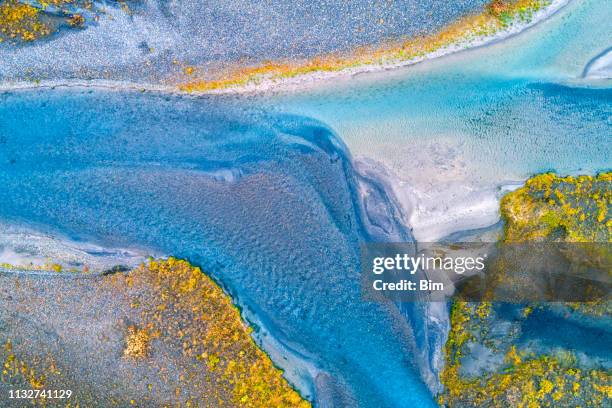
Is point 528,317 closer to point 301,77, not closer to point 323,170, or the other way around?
point 323,170

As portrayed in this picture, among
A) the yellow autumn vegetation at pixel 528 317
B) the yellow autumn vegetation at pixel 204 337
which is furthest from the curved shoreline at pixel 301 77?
the yellow autumn vegetation at pixel 204 337

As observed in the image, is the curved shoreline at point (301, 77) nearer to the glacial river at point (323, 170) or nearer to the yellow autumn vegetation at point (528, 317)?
the glacial river at point (323, 170)

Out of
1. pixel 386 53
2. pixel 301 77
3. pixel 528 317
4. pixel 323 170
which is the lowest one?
pixel 528 317

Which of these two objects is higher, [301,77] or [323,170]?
[301,77]

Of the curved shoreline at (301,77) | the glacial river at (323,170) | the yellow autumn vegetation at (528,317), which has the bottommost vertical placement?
the yellow autumn vegetation at (528,317)

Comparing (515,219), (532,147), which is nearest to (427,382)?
(515,219)

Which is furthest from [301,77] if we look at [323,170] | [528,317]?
[528,317]

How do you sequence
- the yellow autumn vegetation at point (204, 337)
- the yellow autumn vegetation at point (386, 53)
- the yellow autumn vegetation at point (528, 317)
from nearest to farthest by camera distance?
the yellow autumn vegetation at point (528, 317) < the yellow autumn vegetation at point (204, 337) < the yellow autumn vegetation at point (386, 53)

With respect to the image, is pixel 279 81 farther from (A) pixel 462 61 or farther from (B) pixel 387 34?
(A) pixel 462 61

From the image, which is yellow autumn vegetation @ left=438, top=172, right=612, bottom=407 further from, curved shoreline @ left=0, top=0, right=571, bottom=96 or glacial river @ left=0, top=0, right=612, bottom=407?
curved shoreline @ left=0, top=0, right=571, bottom=96
